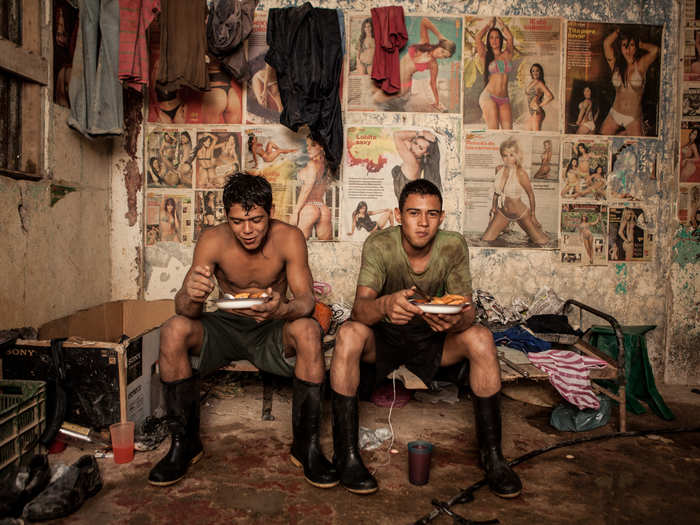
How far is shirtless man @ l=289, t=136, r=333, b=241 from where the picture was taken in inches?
169

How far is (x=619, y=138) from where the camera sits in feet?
14.0

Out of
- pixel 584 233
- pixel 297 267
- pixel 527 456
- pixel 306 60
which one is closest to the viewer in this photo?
pixel 527 456

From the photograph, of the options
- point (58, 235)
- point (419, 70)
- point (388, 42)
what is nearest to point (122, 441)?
point (58, 235)

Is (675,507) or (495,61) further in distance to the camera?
(495,61)

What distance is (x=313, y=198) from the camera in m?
4.29

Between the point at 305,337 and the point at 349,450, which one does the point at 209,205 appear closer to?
the point at 305,337

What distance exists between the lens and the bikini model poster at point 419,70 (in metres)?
4.22

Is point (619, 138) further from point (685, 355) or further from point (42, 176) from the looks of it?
point (42, 176)

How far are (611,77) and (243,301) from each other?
393 cm

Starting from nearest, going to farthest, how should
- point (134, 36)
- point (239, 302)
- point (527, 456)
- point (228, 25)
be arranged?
point (239, 302) < point (527, 456) < point (134, 36) < point (228, 25)

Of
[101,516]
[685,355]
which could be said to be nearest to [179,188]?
[101,516]

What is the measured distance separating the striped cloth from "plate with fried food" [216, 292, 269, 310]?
6.47 feet

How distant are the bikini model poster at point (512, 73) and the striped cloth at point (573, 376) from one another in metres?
Answer: 2.13

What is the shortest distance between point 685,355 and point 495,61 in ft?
10.2
